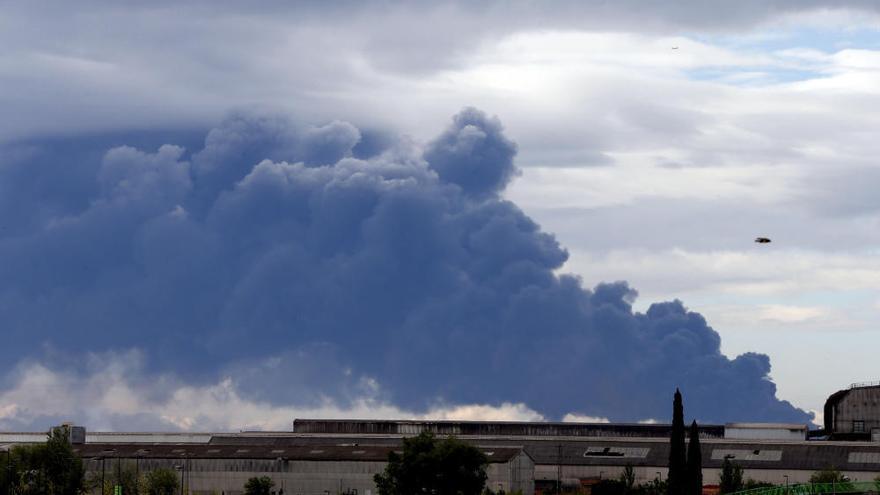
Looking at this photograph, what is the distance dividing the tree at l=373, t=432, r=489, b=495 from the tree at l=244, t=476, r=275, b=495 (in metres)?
24.0

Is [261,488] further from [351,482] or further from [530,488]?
[530,488]

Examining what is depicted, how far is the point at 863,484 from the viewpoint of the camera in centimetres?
17512

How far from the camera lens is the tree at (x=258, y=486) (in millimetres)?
193625

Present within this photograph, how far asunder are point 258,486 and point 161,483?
12357mm

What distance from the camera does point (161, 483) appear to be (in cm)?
19562

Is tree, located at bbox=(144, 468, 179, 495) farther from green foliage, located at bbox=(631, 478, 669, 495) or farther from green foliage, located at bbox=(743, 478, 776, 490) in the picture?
green foliage, located at bbox=(743, 478, 776, 490)

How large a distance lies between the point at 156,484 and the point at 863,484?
85.4m

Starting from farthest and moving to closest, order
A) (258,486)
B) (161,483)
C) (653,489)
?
(161,483) → (258,486) → (653,489)

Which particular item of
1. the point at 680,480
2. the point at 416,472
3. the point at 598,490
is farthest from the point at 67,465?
the point at 680,480

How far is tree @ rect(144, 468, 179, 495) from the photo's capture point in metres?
196

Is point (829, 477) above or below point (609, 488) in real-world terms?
above

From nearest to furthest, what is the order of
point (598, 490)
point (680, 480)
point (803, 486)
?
point (680, 480), point (803, 486), point (598, 490)

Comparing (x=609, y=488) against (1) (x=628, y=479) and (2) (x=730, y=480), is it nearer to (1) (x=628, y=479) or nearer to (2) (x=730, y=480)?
(1) (x=628, y=479)

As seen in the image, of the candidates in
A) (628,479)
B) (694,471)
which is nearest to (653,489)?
(628,479)
